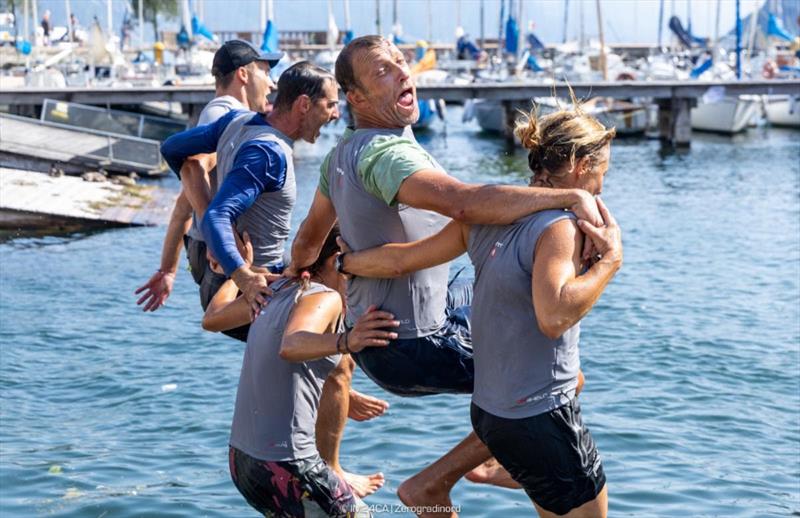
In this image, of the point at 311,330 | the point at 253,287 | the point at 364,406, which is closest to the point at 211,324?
the point at 253,287

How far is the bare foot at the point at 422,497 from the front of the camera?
17.4ft

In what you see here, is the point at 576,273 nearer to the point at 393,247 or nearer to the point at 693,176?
the point at 393,247

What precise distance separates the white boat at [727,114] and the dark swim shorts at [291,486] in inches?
1596

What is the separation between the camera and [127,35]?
84312 millimetres

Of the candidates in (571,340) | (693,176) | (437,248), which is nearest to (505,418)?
(571,340)

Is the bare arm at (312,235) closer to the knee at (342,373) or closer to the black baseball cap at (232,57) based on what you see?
the knee at (342,373)

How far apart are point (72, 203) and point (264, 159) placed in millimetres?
16650

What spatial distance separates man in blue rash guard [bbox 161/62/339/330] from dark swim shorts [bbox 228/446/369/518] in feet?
3.12

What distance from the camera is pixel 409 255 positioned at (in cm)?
475

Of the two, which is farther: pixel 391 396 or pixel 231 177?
pixel 391 396

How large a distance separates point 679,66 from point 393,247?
57.9 m

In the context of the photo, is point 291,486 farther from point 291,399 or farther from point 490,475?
point 490,475

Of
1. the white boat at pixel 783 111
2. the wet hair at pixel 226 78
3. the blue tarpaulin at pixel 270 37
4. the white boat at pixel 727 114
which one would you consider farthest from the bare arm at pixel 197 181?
the white boat at pixel 783 111

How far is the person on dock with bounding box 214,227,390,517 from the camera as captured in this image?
4.86m
